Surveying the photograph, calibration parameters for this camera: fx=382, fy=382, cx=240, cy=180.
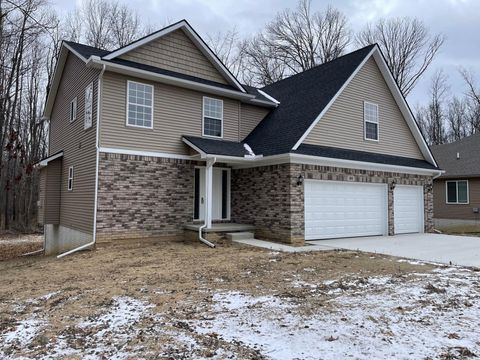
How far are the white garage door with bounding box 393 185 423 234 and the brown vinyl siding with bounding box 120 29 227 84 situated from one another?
8.14 meters

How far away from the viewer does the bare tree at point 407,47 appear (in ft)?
98.6

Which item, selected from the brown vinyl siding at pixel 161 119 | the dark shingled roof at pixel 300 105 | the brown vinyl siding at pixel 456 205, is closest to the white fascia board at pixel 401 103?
the dark shingled roof at pixel 300 105

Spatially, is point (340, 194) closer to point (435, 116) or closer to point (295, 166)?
point (295, 166)

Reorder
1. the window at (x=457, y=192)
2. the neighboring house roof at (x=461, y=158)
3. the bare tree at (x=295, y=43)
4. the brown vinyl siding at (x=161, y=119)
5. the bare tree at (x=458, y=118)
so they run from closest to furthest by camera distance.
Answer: the brown vinyl siding at (x=161, y=119)
the neighboring house roof at (x=461, y=158)
the window at (x=457, y=192)
the bare tree at (x=295, y=43)
the bare tree at (x=458, y=118)

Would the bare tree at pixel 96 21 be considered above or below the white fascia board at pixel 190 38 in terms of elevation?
above

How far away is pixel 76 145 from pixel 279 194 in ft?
23.9

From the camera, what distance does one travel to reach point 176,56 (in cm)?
1324

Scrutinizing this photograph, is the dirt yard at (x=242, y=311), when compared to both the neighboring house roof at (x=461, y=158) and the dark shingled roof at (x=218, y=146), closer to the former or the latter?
the dark shingled roof at (x=218, y=146)

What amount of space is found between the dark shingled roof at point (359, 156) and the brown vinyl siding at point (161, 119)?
10.9 feet

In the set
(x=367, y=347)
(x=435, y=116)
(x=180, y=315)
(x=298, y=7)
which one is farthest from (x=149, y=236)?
(x=435, y=116)

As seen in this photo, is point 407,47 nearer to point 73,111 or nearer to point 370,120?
point 370,120

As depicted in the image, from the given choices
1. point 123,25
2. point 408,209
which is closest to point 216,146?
point 408,209

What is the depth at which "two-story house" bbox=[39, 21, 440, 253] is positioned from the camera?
38.4 ft

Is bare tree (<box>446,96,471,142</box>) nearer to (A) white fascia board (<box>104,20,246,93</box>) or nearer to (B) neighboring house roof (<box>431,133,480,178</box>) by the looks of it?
(B) neighboring house roof (<box>431,133,480,178</box>)
